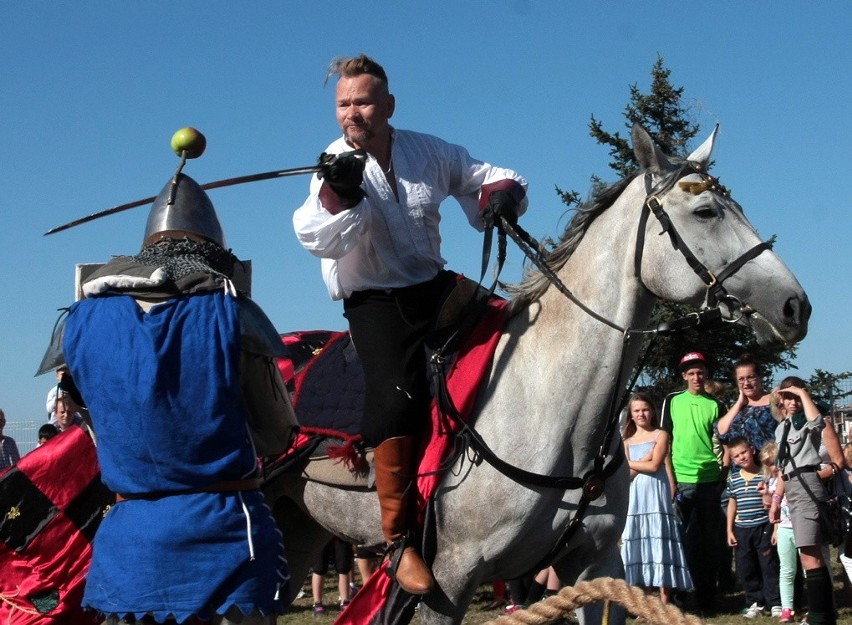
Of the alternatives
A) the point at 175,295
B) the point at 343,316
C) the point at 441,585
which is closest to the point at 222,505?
the point at 175,295

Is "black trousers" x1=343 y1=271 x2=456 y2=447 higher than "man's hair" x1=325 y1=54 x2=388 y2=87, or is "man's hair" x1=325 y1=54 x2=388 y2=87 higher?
"man's hair" x1=325 y1=54 x2=388 y2=87

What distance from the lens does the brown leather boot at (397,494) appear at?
4.45m

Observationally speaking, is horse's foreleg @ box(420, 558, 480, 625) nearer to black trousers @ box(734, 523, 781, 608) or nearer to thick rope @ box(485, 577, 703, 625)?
thick rope @ box(485, 577, 703, 625)

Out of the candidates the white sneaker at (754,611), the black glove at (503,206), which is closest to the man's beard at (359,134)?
the black glove at (503,206)

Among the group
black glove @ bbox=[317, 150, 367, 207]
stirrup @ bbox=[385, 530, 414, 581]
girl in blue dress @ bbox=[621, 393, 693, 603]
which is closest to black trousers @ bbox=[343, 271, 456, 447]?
stirrup @ bbox=[385, 530, 414, 581]

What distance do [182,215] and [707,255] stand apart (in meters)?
2.07

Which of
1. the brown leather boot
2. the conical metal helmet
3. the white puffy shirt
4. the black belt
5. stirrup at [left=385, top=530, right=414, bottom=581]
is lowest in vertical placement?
stirrup at [left=385, top=530, right=414, bottom=581]

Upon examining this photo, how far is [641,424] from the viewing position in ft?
30.8

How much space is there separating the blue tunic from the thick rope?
43.3 inches

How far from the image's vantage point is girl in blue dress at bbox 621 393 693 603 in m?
8.94

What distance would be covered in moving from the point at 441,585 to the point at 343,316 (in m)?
1.29

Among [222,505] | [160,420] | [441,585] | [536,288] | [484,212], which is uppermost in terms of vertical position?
[484,212]

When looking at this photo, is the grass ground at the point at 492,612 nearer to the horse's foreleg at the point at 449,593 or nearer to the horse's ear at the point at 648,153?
the horse's foreleg at the point at 449,593

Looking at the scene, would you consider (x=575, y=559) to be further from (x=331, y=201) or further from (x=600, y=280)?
(x=331, y=201)
